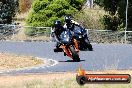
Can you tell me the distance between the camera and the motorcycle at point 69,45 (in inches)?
954

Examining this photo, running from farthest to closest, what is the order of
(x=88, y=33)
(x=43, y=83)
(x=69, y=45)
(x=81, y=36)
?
(x=88, y=33) < (x=81, y=36) < (x=69, y=45) < (x=43, y=83)

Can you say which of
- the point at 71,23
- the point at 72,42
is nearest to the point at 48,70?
the point at 72,42

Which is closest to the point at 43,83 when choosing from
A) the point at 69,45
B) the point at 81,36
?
the point at 69,45

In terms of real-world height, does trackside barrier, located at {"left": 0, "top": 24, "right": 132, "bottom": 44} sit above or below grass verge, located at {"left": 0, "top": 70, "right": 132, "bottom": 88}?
below

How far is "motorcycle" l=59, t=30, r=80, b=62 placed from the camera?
954 inches

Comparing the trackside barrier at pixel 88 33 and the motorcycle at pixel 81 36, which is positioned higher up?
the motorcycle at pixel 81 36

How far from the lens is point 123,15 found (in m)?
44.7

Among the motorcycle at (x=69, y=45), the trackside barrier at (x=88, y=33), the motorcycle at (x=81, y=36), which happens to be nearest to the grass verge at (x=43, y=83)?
the motorcycle at (x=69, y=45)

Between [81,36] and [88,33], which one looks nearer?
[81,36]

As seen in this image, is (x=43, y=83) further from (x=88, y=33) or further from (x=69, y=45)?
(x=88, y=33)

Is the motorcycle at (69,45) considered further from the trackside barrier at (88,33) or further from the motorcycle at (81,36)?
the trackside barrier at (88,33)

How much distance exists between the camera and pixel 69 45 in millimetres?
24250

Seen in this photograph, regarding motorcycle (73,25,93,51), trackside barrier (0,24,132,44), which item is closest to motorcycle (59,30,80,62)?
motorcycle (73,25,93,51)

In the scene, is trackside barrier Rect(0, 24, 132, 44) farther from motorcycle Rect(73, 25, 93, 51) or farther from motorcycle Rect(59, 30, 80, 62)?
motorcycle Rect(59, 30, 80, 62)
